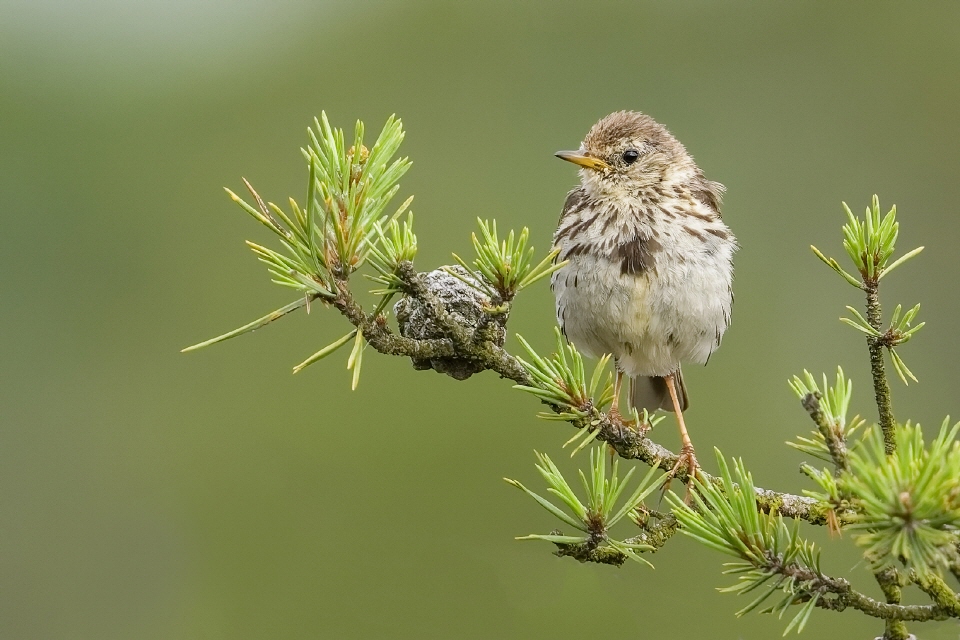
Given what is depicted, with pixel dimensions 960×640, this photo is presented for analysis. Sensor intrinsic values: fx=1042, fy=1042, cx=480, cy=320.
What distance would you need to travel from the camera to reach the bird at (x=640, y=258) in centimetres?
416

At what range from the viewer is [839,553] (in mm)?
7707

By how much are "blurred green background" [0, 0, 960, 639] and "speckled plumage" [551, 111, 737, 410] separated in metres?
2.58

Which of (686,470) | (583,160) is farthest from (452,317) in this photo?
(583,160)

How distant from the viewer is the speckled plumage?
416 cm

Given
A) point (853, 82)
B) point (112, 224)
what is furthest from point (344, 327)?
point (853, 82)

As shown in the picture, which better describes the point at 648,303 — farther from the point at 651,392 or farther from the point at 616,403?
the point at 651,392

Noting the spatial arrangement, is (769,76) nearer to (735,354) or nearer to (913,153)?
(913,153)

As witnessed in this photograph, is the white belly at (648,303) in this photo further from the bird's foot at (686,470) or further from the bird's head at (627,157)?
the bird's foot at (686,470)

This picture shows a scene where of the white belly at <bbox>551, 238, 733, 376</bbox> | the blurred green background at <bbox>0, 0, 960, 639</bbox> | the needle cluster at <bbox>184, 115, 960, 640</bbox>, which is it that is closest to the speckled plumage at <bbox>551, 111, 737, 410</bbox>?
the white belly at <bbox>551, 238, 733, 376</bbox>

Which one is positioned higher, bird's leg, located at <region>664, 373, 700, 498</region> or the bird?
the bird

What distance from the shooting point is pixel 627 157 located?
4727mm

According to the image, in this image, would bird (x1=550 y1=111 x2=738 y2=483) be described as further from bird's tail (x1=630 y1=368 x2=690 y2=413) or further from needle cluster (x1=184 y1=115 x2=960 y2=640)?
needle cluster (x1=184 y1=115 x2=960 y2=640)

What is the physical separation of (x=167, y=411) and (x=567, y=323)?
20.2ft

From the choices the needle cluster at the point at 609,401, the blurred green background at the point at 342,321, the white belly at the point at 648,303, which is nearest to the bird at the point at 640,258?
the white belly at the point at 648,303
